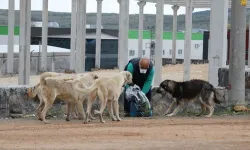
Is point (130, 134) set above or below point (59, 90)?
below

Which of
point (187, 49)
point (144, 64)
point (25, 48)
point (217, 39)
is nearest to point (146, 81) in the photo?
point (144, 64)

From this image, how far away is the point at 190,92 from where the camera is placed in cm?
1594

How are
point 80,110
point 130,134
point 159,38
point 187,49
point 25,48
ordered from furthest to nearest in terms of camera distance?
1. point 187,49
2. point 159,38
3. point 25,48
4. point 80,110
5. point 130,134

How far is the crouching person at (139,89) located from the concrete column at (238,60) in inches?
86.6

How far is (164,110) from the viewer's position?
54.1 ft

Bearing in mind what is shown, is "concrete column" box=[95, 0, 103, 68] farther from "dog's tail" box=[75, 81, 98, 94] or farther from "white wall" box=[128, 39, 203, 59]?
"dog's tail" box=[75, 81, 98, 94]

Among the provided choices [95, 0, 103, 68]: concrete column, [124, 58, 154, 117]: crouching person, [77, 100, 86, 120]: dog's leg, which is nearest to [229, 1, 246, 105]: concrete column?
[124, 58, 154, 117]: crouching person

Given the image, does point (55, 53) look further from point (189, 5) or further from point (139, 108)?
point (139, 108)

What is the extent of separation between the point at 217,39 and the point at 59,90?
575 cm

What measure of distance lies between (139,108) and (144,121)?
1.15 meters

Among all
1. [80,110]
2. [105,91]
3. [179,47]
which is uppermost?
[179,47]

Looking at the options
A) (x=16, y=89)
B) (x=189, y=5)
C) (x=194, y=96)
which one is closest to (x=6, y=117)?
(x=16, y=89)

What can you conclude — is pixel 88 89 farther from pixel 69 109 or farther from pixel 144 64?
pixel 144 64

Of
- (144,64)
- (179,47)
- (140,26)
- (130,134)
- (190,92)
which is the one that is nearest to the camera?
(130,134)
